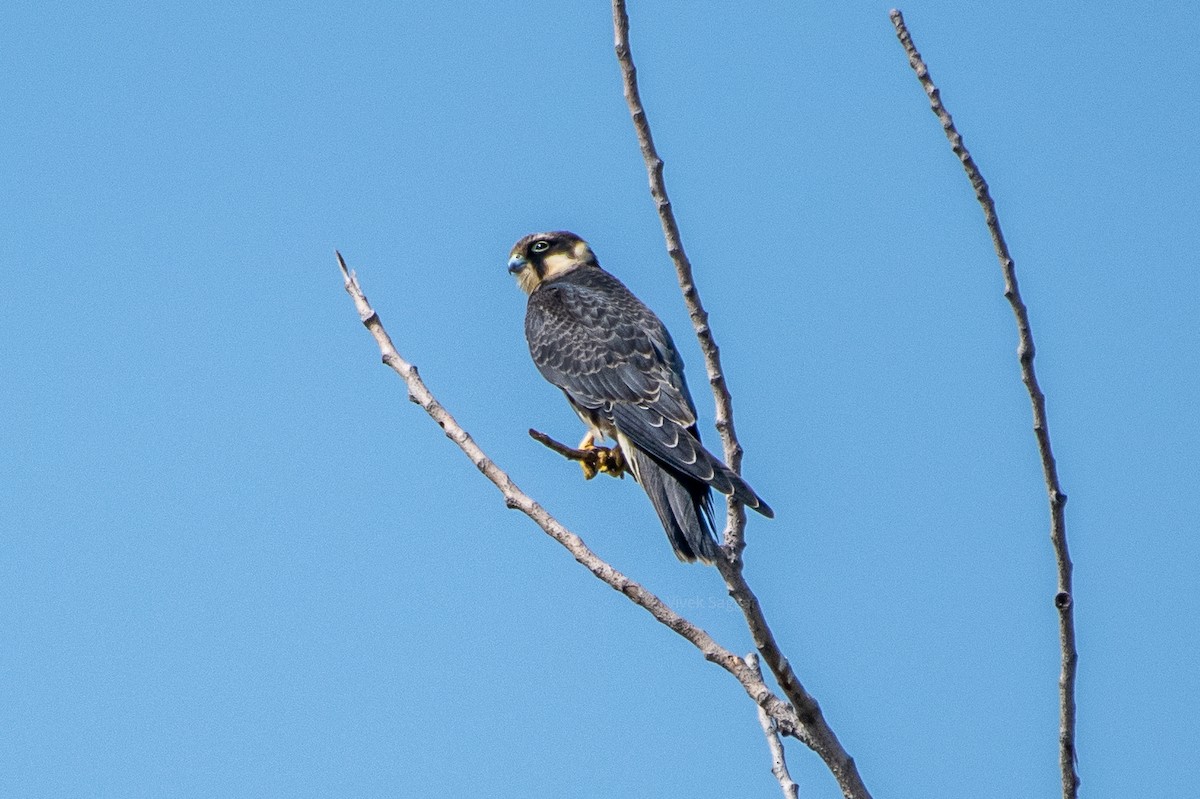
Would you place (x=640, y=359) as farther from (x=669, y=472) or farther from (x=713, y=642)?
(x=713, y=642)

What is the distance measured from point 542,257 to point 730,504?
4.16 meters

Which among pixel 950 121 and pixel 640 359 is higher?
pixel 640 359

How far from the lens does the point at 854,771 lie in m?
2.54

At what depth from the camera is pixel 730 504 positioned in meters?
Answer: 3.28

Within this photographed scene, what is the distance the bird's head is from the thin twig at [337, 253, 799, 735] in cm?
409

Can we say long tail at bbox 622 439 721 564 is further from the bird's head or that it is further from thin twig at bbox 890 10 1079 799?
the bird's head

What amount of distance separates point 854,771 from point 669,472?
7.35 feet

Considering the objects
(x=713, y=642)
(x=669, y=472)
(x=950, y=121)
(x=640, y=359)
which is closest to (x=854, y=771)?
(x=713, y=642)

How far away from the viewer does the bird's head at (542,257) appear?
286 inches

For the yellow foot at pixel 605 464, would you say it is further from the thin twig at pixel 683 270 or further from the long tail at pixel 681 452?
the thin twig at pixel 683 270

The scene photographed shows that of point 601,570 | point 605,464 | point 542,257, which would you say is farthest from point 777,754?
point 542,257

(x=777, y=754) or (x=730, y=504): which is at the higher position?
(x=730, y=504)

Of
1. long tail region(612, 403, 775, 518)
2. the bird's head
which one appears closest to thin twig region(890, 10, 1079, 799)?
long tail region(612, 403, 775, 518)

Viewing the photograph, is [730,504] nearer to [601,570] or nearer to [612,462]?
[601,570]
